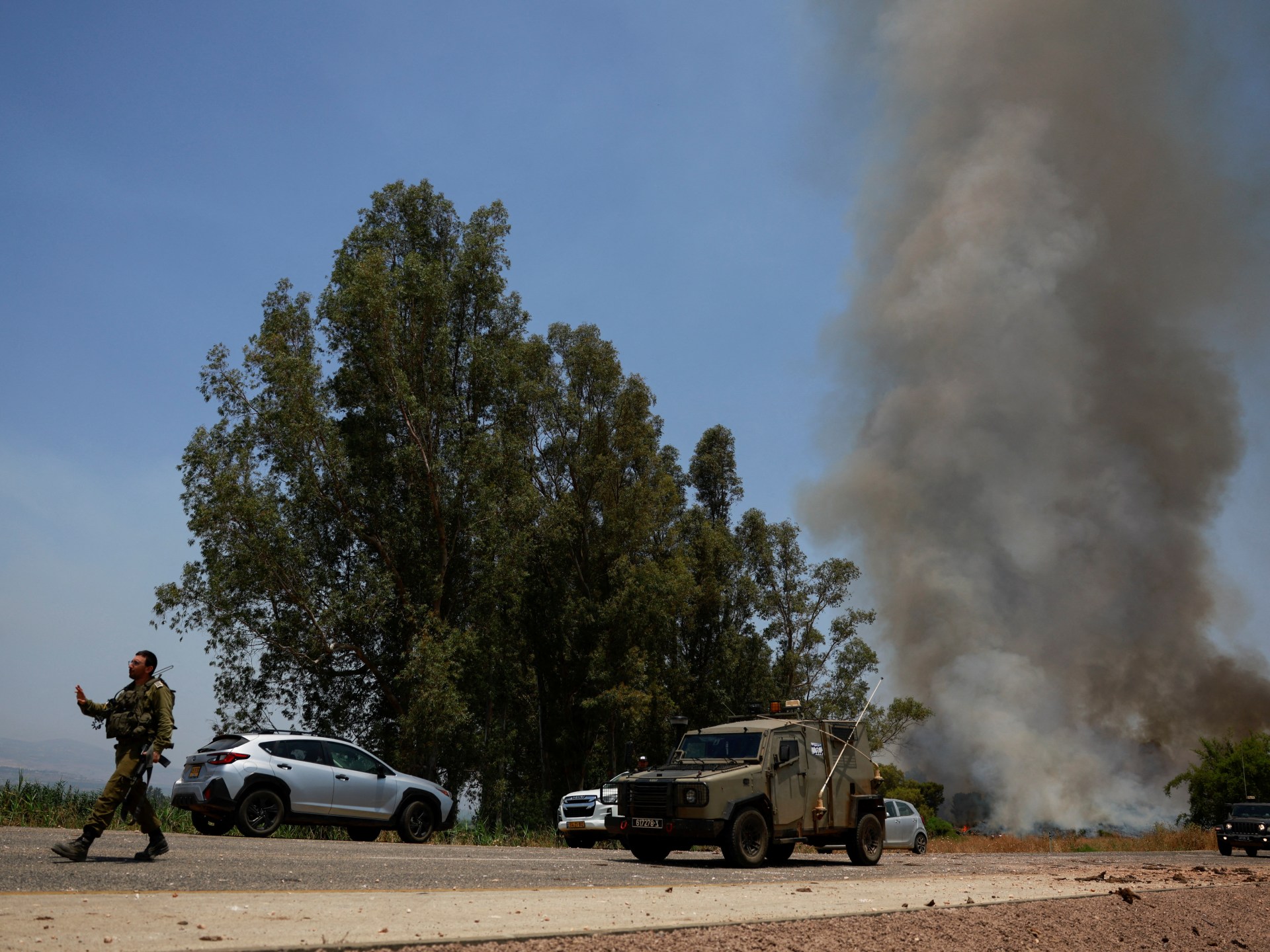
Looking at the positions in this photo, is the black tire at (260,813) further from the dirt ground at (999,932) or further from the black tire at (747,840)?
the dirt ground at (999,932)

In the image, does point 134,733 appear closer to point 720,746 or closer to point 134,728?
point 134,728

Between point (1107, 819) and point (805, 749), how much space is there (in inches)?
3146

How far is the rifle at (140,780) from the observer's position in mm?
10117

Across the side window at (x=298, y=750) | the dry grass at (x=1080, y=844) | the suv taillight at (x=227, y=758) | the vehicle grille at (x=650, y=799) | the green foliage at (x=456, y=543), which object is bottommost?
the dry grass at (x=1080, y=844)

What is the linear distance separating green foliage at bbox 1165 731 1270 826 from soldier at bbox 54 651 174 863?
199 feet

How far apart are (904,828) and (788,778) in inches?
451

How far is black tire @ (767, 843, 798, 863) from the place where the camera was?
16500mm

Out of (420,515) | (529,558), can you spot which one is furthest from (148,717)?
(529,558)

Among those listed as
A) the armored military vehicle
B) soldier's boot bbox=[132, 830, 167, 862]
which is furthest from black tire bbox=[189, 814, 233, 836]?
the armored military vehicle

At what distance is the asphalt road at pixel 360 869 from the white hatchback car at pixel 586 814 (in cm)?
253

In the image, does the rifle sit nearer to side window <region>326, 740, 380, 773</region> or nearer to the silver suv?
the silver suv

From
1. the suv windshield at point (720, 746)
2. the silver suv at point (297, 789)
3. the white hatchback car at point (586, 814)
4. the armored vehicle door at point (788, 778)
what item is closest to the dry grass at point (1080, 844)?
the white hatchback car at point (586, 814)

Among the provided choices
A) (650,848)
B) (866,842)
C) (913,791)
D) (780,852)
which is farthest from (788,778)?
(913,791)

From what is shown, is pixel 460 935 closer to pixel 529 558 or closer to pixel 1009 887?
pixel 1009 887
